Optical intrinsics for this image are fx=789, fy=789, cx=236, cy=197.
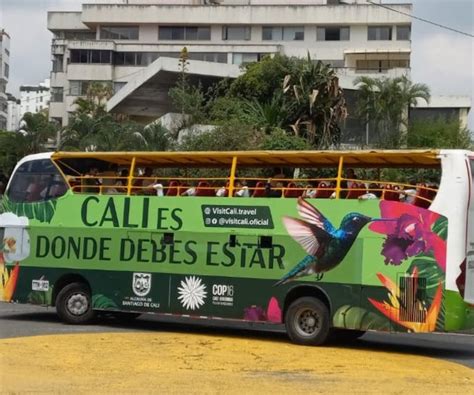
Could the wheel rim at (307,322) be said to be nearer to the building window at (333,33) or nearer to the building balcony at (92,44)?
the building balcony at (92,44)

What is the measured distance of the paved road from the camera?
13.3 m

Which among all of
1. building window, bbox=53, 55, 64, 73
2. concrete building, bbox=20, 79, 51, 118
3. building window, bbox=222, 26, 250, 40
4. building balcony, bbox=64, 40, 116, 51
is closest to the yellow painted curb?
building balcony, bbox=64, 40, 116, 51

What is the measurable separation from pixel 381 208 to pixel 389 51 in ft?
174

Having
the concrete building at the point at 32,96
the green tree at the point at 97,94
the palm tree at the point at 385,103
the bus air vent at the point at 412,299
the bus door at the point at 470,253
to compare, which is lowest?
the bus air vent at the point at 412,299

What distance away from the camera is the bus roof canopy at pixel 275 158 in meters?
13.0

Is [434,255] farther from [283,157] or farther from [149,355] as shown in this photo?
[149,355]

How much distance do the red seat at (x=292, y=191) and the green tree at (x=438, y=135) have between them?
2565cm

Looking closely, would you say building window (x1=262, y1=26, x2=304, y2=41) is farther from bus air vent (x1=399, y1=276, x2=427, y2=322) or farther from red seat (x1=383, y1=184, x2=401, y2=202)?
bus air vent (x1=399, y1=276, x2=427, y2=322)

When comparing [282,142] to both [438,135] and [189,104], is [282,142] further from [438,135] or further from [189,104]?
[438,135]

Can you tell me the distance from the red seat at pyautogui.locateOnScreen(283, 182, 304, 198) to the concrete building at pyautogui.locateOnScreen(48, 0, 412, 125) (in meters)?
47.6

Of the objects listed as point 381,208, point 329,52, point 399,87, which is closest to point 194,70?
point 399,87

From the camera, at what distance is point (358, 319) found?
496 inches

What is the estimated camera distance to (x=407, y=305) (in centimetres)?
1221

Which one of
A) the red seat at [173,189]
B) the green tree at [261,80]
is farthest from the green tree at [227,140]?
the red seat at [173,189]
